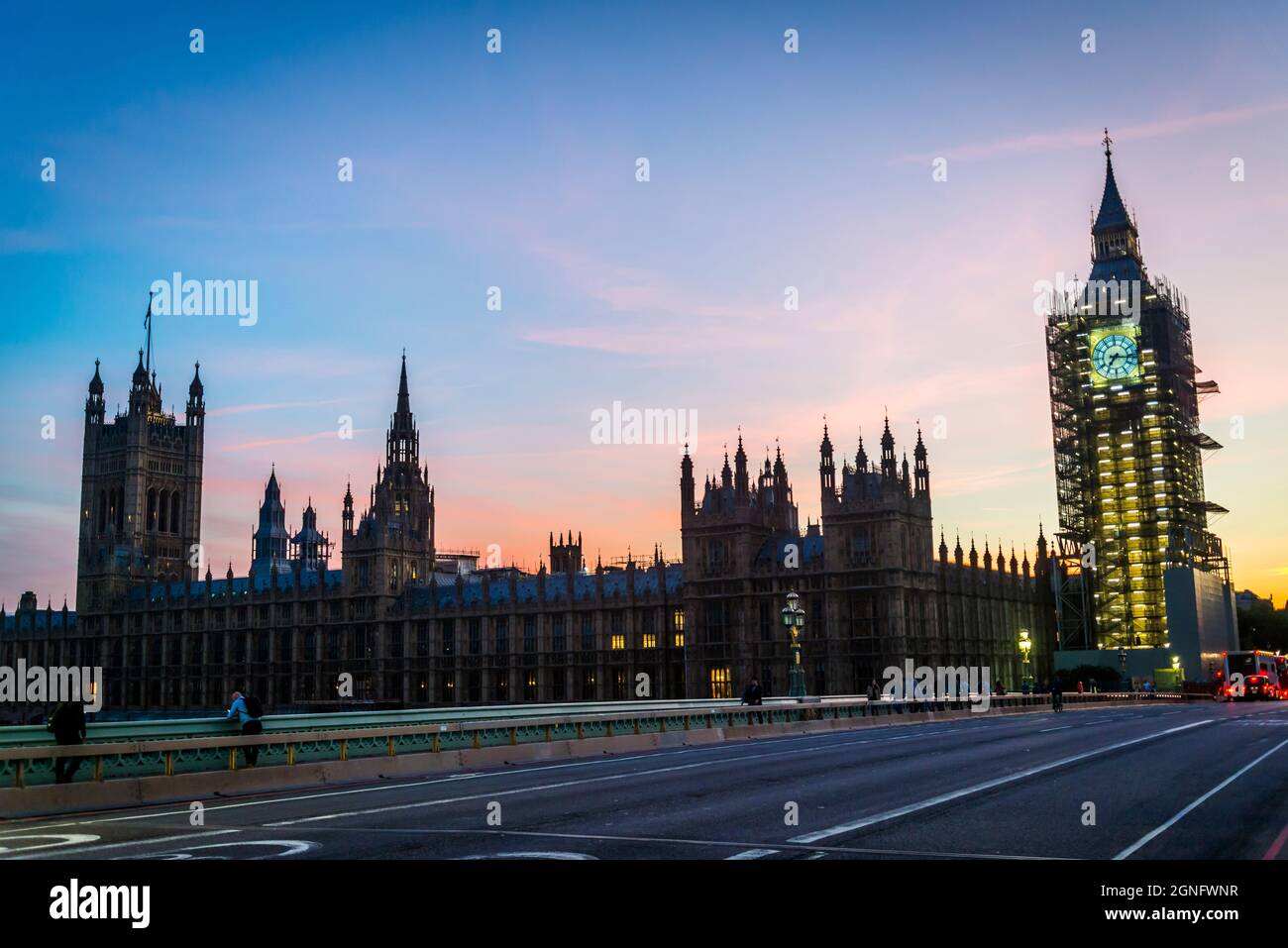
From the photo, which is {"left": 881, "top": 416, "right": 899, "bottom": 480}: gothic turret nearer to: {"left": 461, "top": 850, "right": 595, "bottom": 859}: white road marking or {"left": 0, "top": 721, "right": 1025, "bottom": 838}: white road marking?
{"left": 0, "top": 721, "right": 1025, "bottom": 838}: white road marking

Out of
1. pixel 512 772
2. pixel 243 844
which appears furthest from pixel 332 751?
pixel 243 844

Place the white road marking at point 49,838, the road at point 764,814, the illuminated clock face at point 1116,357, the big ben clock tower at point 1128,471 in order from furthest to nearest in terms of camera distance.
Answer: the illuminated clock face at point 1116,357, the big ben clock tower at point 1128,471, the white road marking at point 49,838, the road at point 764,814

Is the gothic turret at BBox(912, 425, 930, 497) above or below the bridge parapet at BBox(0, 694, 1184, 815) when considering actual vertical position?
above

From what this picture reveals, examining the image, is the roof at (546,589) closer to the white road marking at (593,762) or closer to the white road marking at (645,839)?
the white road marking at (593,762)

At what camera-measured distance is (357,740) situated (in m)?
27.1

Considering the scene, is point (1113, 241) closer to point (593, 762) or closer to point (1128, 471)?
point (1128, 471)

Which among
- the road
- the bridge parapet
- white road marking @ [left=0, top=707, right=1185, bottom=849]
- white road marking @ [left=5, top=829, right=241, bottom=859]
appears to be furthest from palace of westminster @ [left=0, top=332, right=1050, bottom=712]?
white road marking @ [left=5, top=829, right=241, bottom=859]

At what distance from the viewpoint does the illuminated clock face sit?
11156 centimetres

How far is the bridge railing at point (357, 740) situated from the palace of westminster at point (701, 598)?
3516cm

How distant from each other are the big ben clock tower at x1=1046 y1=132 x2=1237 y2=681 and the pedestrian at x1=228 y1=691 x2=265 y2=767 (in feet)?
302

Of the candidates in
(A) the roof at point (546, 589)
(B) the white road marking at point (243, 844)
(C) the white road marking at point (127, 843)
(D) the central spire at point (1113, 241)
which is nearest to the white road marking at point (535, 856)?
(B) the white road marking at point (243, 844)

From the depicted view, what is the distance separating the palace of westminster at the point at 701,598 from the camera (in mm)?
85312

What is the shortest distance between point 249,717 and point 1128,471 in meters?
101
